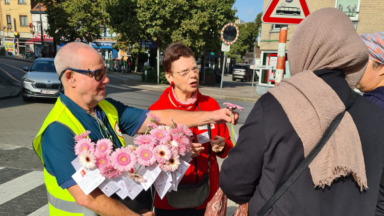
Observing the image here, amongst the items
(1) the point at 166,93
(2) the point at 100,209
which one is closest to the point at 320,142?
(2) the point at 100,209

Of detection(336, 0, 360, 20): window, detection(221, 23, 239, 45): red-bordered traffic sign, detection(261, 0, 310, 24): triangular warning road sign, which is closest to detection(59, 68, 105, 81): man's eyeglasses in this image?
detection(261, 0, 310, 24): triangular warning road sign

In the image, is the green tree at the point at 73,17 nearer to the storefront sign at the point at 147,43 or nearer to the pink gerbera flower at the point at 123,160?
the storefront sign at the point at 147,43

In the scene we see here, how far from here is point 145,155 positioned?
1.47 metres

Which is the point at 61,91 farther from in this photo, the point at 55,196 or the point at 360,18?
the point at 360,18

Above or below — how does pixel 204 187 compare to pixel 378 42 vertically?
below

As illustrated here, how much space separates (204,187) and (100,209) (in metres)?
0.88

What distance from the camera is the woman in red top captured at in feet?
7.33

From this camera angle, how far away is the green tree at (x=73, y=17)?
2156cm

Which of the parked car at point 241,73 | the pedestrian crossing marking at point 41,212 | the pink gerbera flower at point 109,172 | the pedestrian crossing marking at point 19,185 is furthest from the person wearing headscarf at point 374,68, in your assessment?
the parked car at point 241,73

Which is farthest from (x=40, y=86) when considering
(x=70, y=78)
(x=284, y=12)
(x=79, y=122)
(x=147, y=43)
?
(x=147, y=43)

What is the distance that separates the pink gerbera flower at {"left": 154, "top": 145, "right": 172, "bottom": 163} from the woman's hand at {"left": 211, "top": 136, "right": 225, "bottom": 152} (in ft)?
2.38

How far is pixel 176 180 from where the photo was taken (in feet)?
5.34

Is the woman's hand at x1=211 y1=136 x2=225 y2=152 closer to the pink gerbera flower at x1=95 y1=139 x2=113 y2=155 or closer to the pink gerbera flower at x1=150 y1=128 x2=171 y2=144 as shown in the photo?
the pink gerbera flower at x1=150 y1=128 x2=171 y2=144

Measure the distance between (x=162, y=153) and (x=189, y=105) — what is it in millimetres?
990
